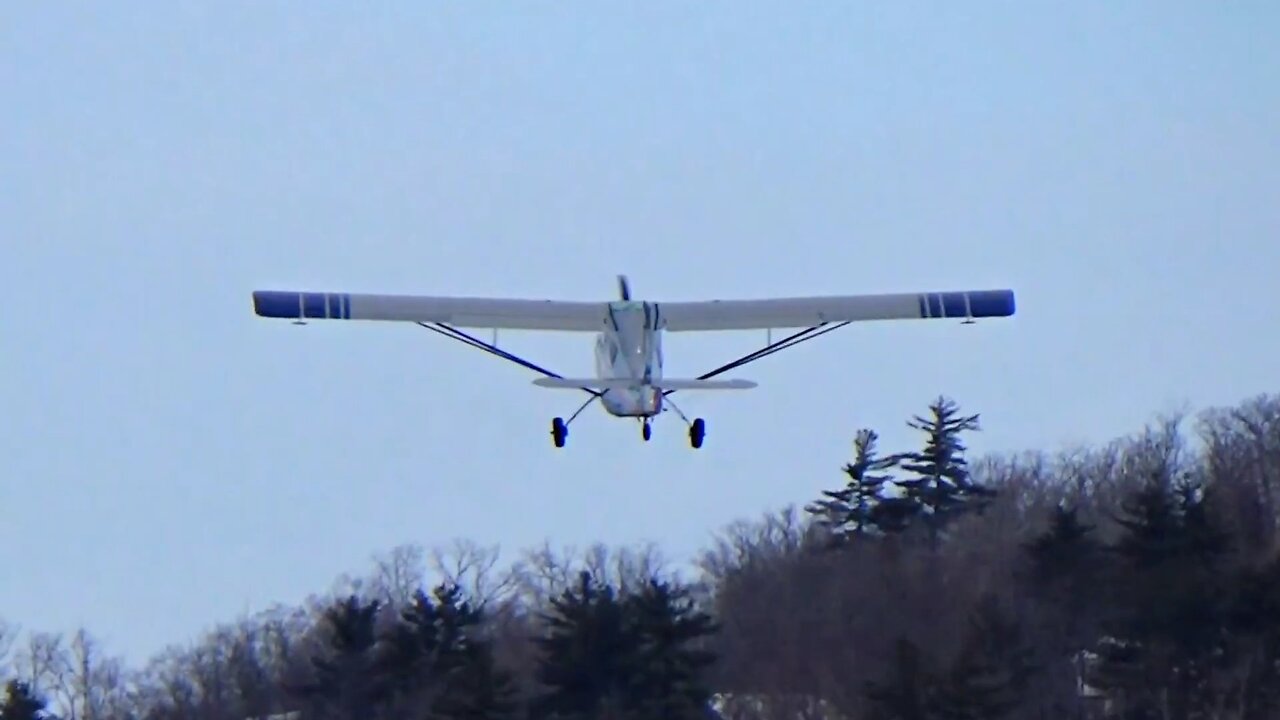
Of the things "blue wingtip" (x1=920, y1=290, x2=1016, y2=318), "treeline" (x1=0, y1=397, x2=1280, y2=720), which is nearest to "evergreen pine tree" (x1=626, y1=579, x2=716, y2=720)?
"treeline" (x1=0, y1=397, x2=1280, y2=720)

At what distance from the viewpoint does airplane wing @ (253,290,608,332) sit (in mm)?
39156

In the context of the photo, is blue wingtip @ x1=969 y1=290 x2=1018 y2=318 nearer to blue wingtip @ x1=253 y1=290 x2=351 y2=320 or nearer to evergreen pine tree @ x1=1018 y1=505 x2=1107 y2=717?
blue wingtip @ x1=253 y1=290 x2=351 y2=320

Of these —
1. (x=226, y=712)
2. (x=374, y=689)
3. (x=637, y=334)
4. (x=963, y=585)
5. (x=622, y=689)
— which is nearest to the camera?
(x=637, y=334)

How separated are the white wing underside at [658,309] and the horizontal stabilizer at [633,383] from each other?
86.6 inches

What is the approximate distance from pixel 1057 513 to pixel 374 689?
17.7 metres

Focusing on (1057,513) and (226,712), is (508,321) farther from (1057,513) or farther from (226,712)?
(226,712)

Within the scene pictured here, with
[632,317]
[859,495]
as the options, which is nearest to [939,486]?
[859,495]

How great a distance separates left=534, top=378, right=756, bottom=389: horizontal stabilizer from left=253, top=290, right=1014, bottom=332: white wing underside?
2.20 meters

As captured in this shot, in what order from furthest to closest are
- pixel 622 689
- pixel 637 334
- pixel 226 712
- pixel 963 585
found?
pixel 226 712, pixel 963 585, pixel 622 689, pixel 637 334

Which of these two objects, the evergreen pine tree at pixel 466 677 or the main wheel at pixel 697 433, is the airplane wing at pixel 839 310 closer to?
the main wheel at pixel 697 433

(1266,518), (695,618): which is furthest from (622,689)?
(1266,518)

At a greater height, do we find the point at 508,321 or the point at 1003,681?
the point at 508,321

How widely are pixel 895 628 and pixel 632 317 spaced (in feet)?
125

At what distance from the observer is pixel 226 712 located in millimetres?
82312
